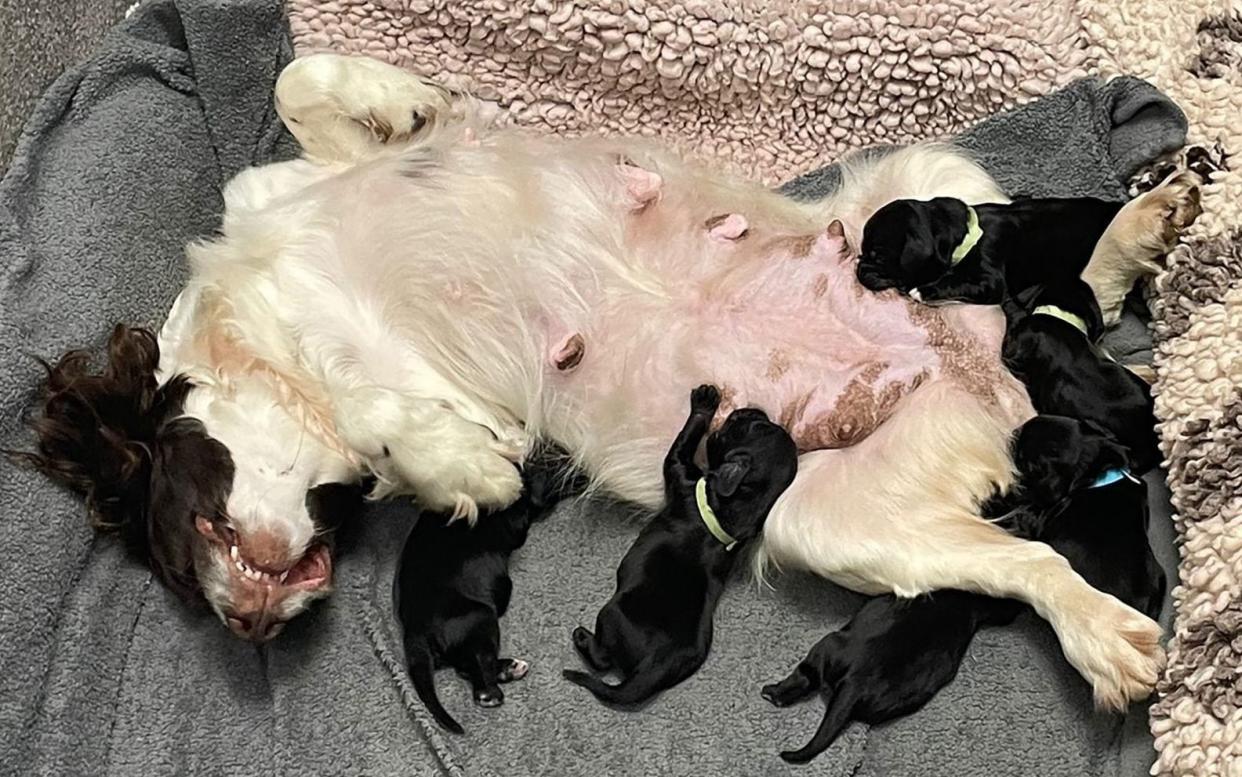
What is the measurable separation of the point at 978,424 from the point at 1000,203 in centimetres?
Result: 43

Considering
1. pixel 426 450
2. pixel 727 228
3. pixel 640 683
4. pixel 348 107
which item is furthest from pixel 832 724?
pixel 348 107

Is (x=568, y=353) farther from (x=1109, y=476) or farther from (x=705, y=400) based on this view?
Answer: (x=1109, y=476)

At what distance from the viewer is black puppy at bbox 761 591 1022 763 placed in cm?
191

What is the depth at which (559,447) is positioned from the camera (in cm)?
224

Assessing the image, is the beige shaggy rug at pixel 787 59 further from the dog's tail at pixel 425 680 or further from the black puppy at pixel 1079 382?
the dog's tail at pixel 425 680

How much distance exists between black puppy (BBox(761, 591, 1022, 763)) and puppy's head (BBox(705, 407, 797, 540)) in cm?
21

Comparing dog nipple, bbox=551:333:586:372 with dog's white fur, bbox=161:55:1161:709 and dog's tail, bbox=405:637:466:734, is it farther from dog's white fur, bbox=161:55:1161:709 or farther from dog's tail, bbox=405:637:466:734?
dog's tail, bbox=405:637:466:734

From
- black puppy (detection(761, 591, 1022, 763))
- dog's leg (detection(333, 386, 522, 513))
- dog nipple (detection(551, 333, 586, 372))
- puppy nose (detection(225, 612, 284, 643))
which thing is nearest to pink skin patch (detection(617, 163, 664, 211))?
dog nipple (detection(551, 333, 586, 372))

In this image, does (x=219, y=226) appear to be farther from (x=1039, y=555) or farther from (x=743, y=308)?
(x=1039, y=555)

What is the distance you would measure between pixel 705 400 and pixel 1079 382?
1.81 ft

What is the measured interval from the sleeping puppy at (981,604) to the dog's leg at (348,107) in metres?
1.11

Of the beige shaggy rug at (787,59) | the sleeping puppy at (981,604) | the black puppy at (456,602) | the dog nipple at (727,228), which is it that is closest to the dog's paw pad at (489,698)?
the black puppy at (456,602)

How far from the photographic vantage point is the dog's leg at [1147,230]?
2117mm

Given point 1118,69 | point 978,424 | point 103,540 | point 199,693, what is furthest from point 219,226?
point 1118,69
